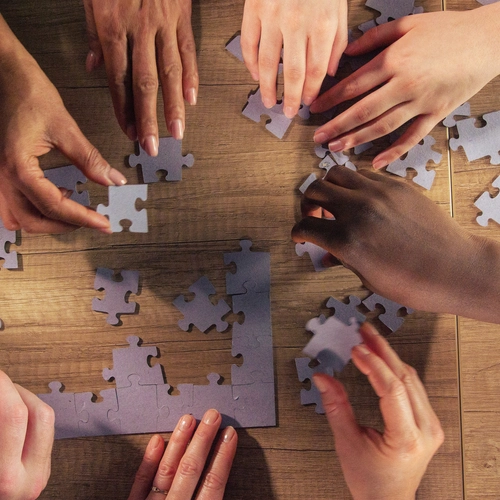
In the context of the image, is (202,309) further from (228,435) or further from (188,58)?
(188,58)

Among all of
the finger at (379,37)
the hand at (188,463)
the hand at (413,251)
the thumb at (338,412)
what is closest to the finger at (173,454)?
the hand at (188,463)

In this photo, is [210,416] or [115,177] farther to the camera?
[210,416]

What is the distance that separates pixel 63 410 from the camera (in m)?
1.30

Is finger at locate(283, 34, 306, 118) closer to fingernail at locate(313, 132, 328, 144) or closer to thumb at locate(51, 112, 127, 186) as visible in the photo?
fingernail at locate(313, 132, 328, 144)

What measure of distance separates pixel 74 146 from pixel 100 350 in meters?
0.52

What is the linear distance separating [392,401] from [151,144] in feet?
2.69

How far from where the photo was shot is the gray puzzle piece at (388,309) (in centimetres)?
129

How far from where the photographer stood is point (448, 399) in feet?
4.30

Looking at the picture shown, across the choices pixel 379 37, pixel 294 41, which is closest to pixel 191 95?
pixel 294 41

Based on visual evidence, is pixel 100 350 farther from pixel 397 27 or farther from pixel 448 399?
pixel 397 27

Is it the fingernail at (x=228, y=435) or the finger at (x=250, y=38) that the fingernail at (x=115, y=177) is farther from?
the fingernail at (x=228, y=435)

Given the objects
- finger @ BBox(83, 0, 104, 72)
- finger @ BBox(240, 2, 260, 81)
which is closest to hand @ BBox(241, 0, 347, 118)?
finger @ BBox(240, 2, 260, 81)

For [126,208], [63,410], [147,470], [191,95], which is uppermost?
[191,95]

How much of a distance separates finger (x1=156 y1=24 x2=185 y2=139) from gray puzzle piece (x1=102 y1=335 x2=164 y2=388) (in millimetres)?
543
